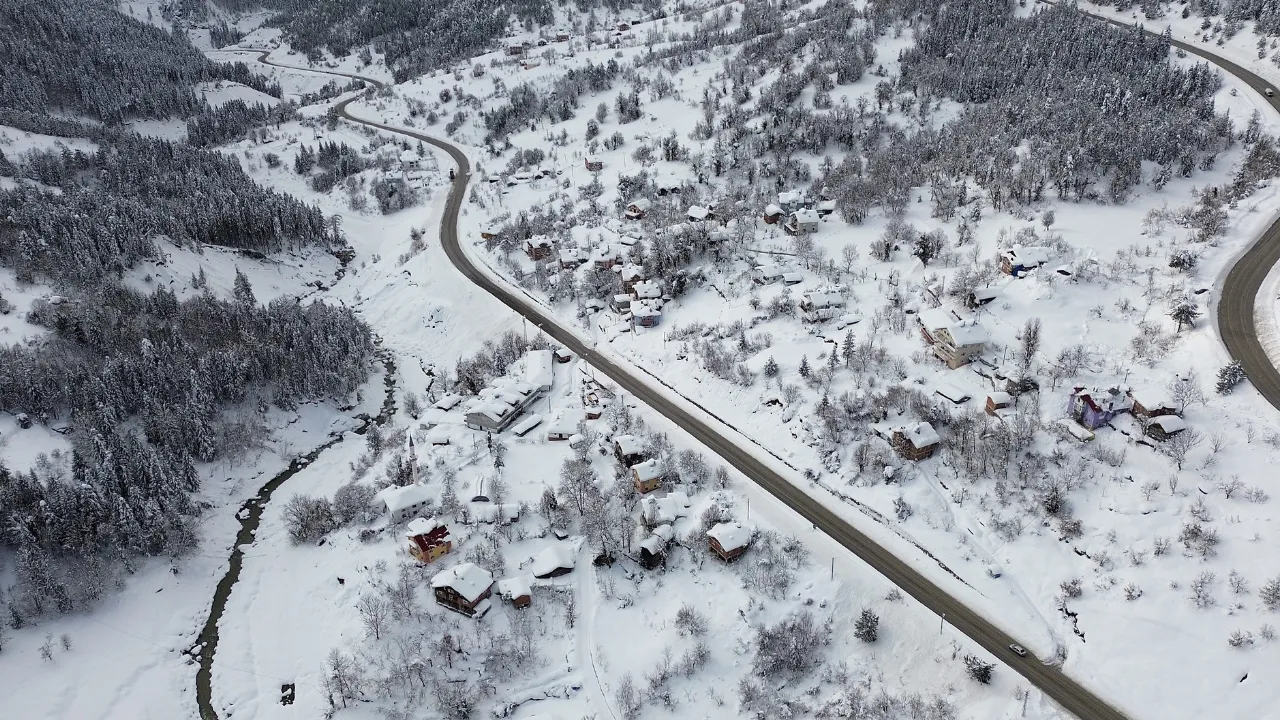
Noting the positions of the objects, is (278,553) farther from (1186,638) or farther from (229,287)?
(1186,638)

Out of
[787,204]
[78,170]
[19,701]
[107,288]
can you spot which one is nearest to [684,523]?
[19,701]

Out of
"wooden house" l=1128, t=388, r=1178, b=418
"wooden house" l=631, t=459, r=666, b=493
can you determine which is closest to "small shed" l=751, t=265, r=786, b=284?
"wooden house" l=631, t=459, r=666, b=493

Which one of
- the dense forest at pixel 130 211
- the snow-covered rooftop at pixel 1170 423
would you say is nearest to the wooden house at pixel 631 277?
the snow-covered rooftop at pixel 1170 423

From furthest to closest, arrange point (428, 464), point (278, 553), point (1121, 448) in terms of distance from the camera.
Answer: point (428, 464) → point (278, 553) → point (1121, 448)

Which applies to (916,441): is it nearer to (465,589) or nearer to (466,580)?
(466,580)

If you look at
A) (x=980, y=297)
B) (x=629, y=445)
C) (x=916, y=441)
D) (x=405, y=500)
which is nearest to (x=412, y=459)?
(x=405, y=500)
